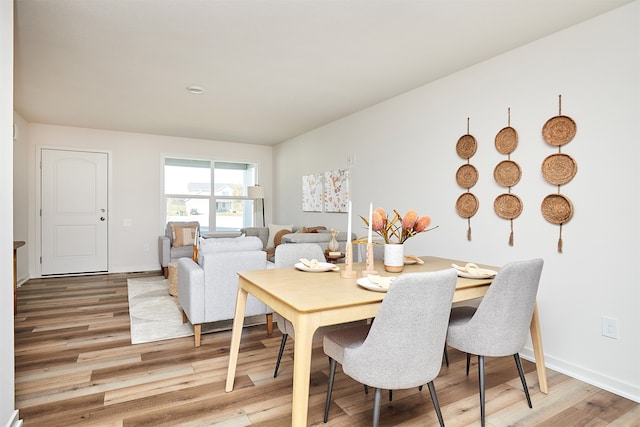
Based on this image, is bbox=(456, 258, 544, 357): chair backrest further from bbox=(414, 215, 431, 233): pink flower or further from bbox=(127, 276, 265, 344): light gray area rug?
bbox=(127, 276, 265, 344): light gray area rug

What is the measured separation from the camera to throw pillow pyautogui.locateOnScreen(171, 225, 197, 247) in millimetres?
5754

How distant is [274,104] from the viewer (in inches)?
172

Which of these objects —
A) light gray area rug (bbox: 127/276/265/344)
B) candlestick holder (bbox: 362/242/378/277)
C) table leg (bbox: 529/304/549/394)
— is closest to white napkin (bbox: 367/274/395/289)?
candlestick holder (bbox: 362/242/378/277)

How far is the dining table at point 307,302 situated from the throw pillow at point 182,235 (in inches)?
154

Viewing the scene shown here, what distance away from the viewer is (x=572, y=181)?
2486mm

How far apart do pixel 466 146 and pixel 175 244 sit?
4475 millimetres

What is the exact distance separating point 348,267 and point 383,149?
8.00 feet

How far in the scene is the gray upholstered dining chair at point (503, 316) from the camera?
71.6 inches

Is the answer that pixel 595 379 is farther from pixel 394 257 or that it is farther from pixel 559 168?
pixel 394 257

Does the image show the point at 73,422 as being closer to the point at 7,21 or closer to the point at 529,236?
the point at 7,21

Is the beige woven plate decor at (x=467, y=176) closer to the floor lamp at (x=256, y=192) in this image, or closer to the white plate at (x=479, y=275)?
the white plate at (x=479, y=275)

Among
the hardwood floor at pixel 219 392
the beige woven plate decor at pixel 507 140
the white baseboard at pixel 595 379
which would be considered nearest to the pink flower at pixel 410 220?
the hardwood floor at pixel 219 392

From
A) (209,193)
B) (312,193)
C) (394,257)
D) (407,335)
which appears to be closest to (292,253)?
(394,257)

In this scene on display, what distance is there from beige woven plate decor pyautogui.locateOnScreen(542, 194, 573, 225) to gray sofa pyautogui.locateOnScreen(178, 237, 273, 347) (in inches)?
87.3
